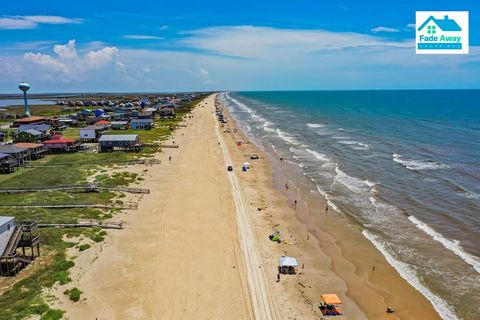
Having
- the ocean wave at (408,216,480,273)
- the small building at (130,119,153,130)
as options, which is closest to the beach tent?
the ocean wave at (408,216,480,273)

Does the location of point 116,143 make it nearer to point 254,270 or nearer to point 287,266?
point 254,270

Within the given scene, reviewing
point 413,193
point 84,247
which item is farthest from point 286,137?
point 84,247

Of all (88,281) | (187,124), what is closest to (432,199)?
(88,281)

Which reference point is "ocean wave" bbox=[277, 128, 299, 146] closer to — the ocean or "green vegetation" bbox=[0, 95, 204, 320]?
the ocean

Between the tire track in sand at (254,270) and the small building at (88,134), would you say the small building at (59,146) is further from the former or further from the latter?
the tire track in sand at (254,270)

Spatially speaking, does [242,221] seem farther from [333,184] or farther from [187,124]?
[187,124]

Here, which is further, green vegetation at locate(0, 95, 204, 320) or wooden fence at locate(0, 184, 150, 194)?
wooden fence at locate(0, 184, 150, 194)
